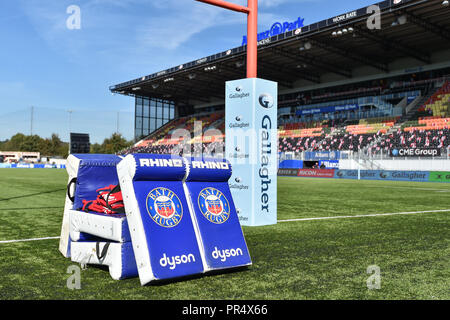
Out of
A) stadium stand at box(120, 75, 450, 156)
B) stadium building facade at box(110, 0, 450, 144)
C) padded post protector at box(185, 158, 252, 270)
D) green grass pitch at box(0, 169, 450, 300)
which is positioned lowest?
green grass pitch at box(0, 169, 450, 300)

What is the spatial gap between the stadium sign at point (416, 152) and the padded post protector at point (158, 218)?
2598cm

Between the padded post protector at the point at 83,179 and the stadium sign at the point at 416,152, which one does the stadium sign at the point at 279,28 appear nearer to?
the stadium sign at the point at 416,152

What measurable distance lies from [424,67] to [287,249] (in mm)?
34208

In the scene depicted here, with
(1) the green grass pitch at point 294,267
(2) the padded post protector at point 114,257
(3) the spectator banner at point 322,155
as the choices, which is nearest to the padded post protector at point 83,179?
(1) the green grass pitch at point 294,267

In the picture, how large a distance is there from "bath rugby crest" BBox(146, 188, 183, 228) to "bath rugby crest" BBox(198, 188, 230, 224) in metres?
0.27

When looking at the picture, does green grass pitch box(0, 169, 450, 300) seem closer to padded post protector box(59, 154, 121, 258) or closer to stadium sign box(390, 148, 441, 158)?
padded post protector box(59, 154, 121, 258)

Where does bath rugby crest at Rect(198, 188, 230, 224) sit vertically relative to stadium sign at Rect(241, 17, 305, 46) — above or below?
below

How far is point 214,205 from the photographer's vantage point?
13.3 ft

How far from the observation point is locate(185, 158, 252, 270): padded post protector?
149 inches

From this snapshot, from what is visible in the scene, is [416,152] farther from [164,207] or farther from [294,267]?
[164,207]

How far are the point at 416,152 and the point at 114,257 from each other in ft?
89.9

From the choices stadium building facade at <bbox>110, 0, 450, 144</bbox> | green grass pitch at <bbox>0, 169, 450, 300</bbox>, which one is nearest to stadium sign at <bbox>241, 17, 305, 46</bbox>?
stadium building facade at <bbox>110, 0, 450, 144</bbox>

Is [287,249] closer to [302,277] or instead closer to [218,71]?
[302,277]

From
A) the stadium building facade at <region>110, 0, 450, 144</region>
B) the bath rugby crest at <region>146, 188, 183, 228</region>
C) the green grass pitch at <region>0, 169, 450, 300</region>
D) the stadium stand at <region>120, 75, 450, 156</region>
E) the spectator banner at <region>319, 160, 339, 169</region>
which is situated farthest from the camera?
the spectator banner at <region>319, 160, 339, 169</region>
